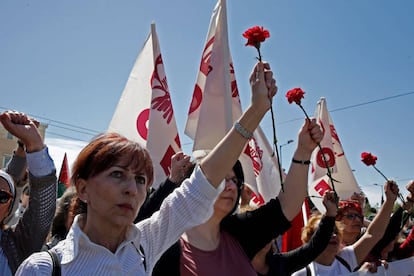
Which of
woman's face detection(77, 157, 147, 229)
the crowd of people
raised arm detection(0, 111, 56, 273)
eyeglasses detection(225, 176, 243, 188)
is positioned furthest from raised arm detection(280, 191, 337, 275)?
woman's face detection(77, 157, 147, 229)

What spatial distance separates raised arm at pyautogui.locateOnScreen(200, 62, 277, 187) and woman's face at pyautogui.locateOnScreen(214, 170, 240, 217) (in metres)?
0.59

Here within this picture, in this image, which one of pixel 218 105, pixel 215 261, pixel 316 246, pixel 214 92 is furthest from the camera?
pixel 214 92

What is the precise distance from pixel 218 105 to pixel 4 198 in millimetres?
2372

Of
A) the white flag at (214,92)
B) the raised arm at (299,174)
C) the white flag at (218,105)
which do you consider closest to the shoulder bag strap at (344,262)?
the white flag at (218,105)

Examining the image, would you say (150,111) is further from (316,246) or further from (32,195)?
(32,195)

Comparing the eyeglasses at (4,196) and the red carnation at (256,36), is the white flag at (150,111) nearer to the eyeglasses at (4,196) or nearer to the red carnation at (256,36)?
the eyeglasses at (4,196)

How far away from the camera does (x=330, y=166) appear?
6.53 meters

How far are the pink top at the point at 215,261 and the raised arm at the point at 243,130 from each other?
57 centimetres

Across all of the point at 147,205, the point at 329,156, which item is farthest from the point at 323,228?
the point at 329,156

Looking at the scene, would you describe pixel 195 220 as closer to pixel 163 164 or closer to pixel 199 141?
pixel 199 141

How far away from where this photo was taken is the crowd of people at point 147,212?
1430mm

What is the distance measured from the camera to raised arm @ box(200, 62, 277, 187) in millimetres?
1657

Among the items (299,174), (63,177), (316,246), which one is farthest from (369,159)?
(63,177)

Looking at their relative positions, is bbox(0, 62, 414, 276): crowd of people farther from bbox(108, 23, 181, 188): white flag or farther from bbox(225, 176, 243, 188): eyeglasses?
bbox(108, 23, 181, 188): white flag
